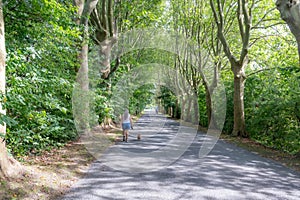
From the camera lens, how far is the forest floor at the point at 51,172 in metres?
4.28

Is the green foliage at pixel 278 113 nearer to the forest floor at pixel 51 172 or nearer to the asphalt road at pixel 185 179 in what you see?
the forest floor at pixel 51 172

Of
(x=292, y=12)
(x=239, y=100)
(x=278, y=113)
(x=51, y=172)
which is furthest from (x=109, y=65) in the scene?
(x=51, y=172)

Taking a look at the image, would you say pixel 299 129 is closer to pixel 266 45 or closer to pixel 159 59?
pixel 266 45

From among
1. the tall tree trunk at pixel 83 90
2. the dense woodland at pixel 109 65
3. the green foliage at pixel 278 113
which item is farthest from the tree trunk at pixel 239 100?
the tall tree trunk at pixel 83 90

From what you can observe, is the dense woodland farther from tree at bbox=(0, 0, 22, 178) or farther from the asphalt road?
the asphalt road

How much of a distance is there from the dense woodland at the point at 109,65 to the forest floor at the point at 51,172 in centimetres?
48

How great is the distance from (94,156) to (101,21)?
357 inches

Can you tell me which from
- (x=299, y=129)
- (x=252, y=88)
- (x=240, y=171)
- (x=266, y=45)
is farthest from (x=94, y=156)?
(x=266, y=45)

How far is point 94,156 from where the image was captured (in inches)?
311

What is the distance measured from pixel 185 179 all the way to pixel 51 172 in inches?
111

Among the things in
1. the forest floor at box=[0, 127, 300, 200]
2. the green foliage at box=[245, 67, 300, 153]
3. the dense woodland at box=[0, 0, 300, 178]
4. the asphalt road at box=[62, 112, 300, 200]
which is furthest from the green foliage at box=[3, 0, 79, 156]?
the green foliage at box=[245, 67, 300, 153]

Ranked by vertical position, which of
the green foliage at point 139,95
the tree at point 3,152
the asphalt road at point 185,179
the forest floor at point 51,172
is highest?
the green foliage at point 139,95

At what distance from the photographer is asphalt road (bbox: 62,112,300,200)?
470 cm

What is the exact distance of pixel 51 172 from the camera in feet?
18.1
